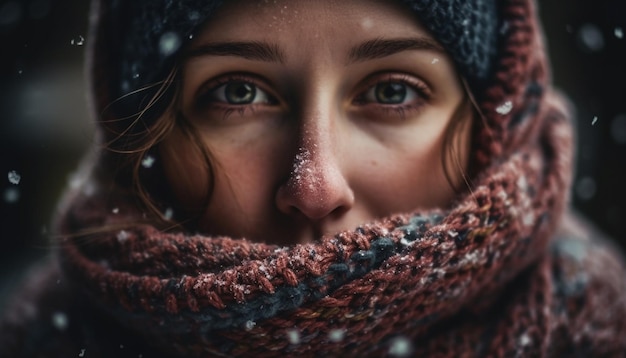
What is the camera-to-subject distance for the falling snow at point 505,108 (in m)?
0.96

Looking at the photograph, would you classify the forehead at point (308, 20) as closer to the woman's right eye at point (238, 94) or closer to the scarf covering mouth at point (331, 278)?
the woman's right eye at point (238, 94)

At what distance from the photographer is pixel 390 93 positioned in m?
0.91

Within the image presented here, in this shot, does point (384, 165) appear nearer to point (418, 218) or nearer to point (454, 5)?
point (418, 218)

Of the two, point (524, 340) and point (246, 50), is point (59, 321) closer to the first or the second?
point (246, 50)

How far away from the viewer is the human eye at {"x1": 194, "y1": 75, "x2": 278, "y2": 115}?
895 mm

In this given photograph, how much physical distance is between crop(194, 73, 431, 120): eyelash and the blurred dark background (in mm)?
637

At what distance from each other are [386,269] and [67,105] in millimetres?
1475

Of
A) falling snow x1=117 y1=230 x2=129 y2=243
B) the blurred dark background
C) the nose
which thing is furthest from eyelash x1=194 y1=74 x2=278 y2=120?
the blurred dark background

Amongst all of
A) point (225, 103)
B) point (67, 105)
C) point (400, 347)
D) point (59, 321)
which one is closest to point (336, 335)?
point (400, 347)

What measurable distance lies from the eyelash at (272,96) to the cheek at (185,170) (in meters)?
0.06


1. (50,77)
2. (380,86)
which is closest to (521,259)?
(380,86)

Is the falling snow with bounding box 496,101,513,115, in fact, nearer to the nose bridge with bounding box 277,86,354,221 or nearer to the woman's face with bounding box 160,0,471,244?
the woman's face with bounding box 160,0,471,244

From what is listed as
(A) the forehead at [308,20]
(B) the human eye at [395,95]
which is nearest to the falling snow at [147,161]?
(A) the forehead at [308,20]

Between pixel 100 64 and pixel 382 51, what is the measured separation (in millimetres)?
498
